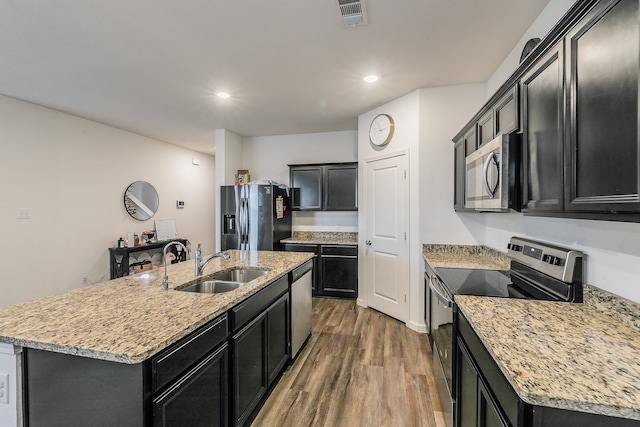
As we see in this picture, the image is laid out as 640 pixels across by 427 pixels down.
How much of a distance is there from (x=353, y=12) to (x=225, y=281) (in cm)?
216

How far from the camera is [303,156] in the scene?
5.07 metres

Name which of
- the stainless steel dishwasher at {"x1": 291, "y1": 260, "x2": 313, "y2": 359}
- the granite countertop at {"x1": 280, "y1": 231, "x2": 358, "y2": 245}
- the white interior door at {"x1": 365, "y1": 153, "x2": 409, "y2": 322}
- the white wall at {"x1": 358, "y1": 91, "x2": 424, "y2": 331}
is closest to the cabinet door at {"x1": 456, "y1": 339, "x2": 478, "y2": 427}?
the stainless steel dishwasher at {"x1": 291, "y1": 260, "x2": 313, "y2": 359}

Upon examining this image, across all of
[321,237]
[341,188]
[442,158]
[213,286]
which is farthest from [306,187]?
[213,286]

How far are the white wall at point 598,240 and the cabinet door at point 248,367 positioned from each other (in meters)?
1.87

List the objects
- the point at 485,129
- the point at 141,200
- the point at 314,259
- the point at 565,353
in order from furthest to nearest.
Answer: the point at 141,200 < the point at 314,259 < the point at 485,129 < the point at 565,353

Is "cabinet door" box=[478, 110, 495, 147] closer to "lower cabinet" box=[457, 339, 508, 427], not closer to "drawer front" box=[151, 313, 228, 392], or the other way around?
"lower cabinet" box=[457, 339, 508, 427]

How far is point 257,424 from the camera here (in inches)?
71.6

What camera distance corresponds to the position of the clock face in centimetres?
343

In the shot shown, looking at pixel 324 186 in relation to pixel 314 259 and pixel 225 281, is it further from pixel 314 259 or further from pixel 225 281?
pixel 225 281

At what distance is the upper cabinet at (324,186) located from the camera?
4.49 m

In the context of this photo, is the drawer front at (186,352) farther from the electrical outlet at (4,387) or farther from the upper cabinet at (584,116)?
the upper cabinet at (584,116)

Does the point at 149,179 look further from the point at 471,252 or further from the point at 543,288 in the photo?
the point at 543,288

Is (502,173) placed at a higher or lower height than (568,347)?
higher

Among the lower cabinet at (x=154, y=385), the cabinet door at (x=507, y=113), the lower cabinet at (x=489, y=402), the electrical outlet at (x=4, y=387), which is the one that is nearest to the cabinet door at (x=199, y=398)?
the lower cabinet at (x=154, y=385)
